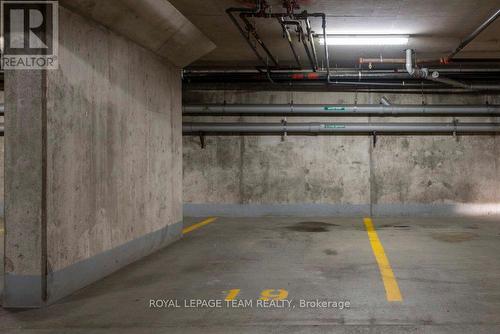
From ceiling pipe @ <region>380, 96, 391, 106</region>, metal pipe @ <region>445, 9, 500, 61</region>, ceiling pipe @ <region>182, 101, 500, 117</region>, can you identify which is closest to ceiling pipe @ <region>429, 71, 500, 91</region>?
ceiling pipe @ <region>182, 101, 500, 117</region>

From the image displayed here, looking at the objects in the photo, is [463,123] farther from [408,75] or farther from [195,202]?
[195,202]

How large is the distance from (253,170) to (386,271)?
6370 mm

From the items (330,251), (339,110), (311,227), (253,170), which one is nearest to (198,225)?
(253,170)

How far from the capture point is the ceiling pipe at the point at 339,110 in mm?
10477

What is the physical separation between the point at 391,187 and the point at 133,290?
8.25 metres

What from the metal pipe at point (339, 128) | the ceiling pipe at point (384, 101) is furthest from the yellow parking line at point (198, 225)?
the ceiling pipe at point (384, 101)

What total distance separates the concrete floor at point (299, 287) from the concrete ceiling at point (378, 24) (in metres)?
3.75

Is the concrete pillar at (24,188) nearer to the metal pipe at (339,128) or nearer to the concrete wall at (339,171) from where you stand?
the metal pipe at (339,128)

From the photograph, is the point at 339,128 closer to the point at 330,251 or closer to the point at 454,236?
the point at 454,236

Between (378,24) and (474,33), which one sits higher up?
(378,24)

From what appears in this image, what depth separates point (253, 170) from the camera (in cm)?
1124

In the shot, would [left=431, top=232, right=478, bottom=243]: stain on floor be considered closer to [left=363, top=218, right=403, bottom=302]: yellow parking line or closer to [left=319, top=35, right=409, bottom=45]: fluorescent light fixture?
[left=363, top=218, right=403, bottom=302]: yellow parking line

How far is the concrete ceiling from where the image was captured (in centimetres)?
589

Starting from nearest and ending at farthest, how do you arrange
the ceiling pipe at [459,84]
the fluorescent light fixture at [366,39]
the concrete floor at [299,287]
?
the concrete floor at [299,287] → the fluorescent light fixture at [366,39] → the ceiling pipe at [459,84]
